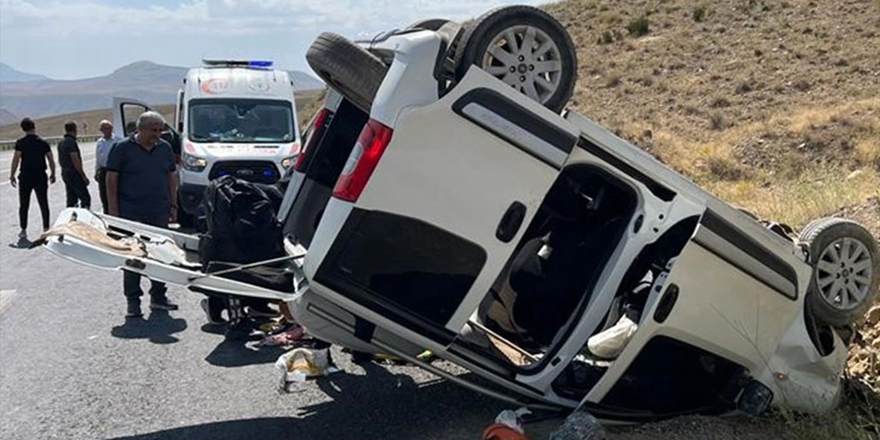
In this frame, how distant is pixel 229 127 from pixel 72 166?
7.92ft

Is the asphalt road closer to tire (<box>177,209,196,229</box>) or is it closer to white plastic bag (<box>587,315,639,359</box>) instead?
white plastic bag (<box>587,315,639,359</box>)

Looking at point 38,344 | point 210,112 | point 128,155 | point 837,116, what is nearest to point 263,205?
point 38,344

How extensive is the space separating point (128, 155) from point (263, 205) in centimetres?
325

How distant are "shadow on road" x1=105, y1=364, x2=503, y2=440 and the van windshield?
9.21 m

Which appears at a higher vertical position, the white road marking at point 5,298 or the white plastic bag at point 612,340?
the white plastic bag at point 612,340

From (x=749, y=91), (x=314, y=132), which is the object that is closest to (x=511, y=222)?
(x=314, y=132)

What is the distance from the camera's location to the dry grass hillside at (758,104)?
572cm

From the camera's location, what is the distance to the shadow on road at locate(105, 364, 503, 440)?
521cm

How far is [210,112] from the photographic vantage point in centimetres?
1488

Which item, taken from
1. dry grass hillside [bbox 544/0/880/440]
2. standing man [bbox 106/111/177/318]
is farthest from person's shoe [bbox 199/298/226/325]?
dry grass hillside [bbox 544/0/880/440]

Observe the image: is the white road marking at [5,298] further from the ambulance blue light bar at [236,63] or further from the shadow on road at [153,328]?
the ambulance blue light bar at [236,63]

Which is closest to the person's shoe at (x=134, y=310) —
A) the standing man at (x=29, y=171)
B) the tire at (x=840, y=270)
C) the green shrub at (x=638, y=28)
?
the tire at (x=840, y=270)

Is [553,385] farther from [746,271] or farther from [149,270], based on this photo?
[149,270]

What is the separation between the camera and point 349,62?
4797 millimetres
